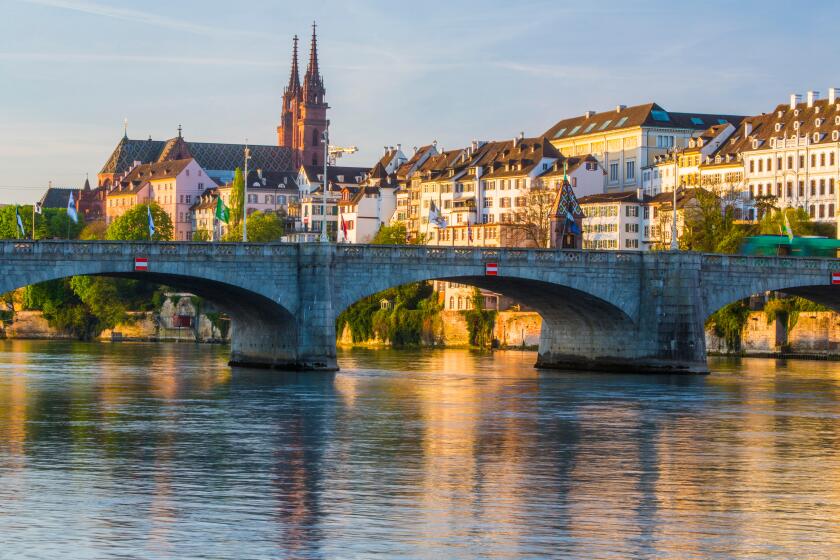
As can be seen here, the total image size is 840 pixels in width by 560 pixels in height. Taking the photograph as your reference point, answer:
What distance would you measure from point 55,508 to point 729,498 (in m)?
13.5

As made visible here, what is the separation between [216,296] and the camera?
78.1 meters

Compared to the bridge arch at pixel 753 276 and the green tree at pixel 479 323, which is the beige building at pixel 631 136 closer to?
the green tree at pixel 479 323

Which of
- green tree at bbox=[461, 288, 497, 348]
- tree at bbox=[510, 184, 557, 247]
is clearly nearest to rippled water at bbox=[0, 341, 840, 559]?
green tree at bbox=[461, 288, 497, 348]

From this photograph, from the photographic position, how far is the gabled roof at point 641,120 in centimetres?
15738

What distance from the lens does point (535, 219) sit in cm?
13600

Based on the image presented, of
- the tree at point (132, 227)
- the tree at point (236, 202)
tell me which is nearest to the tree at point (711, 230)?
the tree at point (132, 227)

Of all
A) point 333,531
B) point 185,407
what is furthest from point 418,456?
point 185,407

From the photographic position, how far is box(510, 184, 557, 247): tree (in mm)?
133375

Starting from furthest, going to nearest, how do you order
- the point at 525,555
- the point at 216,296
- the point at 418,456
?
1. the point at 216,296
2. the point at 418,456
3. the point at 525,555

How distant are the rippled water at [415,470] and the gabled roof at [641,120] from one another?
8816 centimetres

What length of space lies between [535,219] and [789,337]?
34262mm

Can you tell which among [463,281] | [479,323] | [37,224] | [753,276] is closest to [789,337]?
[753,276]

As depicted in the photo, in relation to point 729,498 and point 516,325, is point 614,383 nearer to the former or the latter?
point 729,498

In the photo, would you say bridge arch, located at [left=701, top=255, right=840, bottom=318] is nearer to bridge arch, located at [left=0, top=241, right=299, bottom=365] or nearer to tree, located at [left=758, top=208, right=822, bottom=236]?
bridge arch, located at [left=0, top=241, right=299, bottom=365]
